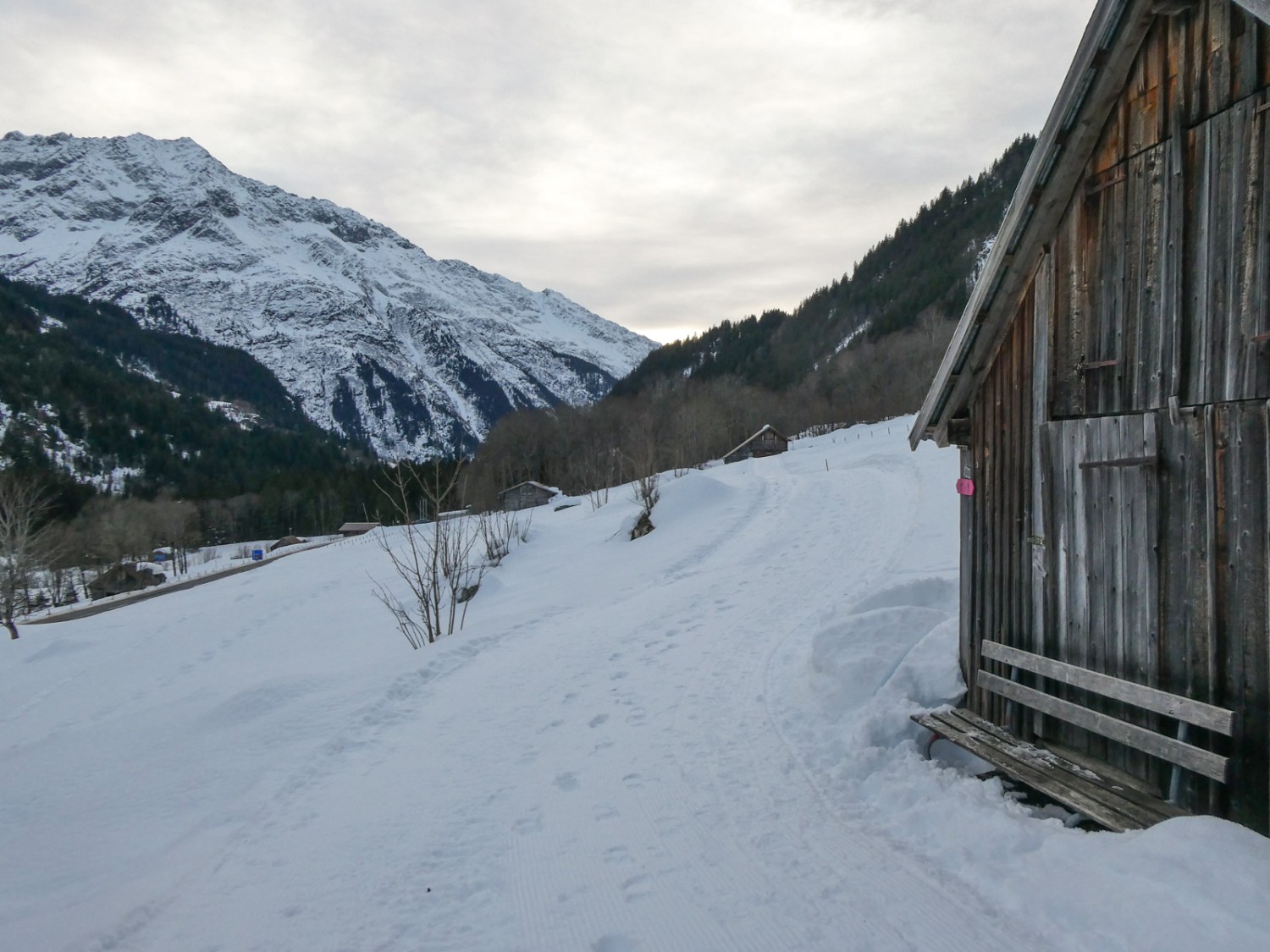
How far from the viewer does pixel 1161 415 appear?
15.2ft

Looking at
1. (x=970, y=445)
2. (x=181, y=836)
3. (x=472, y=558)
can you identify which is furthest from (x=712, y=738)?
(x=472, y=558)

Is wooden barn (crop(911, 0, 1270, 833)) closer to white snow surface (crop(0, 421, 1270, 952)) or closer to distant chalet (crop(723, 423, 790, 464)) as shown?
white snow surface (crop(0, 421, 1270, 952))

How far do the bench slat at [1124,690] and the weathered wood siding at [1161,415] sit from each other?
14cm

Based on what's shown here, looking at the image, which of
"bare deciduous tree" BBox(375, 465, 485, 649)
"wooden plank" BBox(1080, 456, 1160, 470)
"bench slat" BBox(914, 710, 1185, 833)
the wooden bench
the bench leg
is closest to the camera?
the wooden bench

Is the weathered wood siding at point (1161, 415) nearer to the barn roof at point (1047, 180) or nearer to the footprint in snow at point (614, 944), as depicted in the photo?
the barn roof at point (1047, 180)

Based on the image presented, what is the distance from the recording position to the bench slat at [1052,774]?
14.2 feet

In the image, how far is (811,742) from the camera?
6578 millimetres

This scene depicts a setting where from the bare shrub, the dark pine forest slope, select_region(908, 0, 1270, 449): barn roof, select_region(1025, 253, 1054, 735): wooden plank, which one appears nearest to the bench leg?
select_region(1025, 253, 1054, 735): wooden plank

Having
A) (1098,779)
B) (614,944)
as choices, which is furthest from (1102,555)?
(614,944)

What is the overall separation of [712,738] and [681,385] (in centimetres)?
11070

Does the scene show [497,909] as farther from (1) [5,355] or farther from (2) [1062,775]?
(1) [5,355]

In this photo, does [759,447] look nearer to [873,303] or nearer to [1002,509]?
[1002,509]

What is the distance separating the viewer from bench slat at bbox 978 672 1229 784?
409 centimetres

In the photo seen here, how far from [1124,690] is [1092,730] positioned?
1.65 feet
